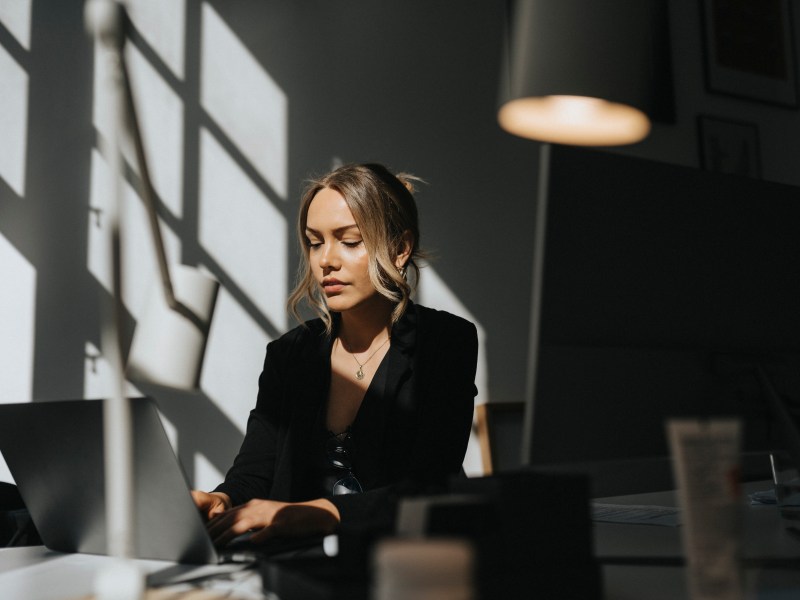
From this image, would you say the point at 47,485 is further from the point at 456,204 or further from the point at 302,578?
the point at 456,204

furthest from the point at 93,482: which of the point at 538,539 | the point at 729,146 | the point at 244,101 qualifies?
the point at 729,146

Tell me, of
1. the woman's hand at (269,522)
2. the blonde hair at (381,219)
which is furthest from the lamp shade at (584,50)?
the woman's hand at (269,522)

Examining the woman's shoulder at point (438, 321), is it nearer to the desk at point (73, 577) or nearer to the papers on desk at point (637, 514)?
the papers on desk at point (637, 514)

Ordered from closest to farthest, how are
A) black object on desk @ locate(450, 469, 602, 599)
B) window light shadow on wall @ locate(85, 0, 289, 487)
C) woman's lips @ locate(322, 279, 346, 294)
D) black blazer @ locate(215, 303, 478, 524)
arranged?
black object on desk @ locate(450, 469, 602, 599) → black blazer @ locate(215, 303, 478, 524) → woman's lips @ locate(322, 279, 346, 294) → window light shadow on wall @ locate(85, 0, 289, 487)

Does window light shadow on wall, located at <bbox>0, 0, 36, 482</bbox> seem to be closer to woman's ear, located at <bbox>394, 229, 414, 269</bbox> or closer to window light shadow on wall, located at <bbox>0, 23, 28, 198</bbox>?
window light shadow on wall, located at <bbox>0, 23, 28, 198</bbox>

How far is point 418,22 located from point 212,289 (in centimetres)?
264

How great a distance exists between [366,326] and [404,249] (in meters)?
0.21

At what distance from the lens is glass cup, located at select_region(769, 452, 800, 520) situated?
4.17 feet

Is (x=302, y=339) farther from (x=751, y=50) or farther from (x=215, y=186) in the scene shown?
(x=751, y=50)

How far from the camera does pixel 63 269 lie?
254 centimetres

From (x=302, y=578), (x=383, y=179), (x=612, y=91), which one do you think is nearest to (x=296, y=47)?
(x=383, y=179)

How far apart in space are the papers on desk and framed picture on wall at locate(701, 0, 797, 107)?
2.88 m

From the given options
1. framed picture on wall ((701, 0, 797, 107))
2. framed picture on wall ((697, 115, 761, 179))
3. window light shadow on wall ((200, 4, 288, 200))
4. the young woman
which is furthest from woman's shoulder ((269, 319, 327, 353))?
framed picture on wall ((701, 0, 797, 107))

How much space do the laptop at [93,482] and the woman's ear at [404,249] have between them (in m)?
0.93
